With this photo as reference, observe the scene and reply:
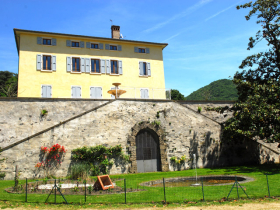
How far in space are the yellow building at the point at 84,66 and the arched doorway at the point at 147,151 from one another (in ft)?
13.8

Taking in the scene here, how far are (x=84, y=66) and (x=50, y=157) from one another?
11.0 m

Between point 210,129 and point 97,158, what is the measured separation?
32.9ft

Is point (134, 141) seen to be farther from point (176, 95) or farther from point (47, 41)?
point (176, 95)

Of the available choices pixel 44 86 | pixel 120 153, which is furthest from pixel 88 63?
pixel 120 153

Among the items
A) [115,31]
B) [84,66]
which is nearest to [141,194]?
[84,66]

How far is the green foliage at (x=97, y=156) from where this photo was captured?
18.4m

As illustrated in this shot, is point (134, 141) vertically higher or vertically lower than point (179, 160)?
higher

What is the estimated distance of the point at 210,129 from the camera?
895 inches

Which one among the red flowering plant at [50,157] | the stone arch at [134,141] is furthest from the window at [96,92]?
the red flowering plant at [50,157]

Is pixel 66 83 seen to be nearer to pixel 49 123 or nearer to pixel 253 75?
pixel 49 123

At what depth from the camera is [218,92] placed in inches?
2298

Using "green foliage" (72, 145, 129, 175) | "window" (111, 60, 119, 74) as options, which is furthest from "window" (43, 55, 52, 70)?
"green foliage" (72, 145, 129, 175)

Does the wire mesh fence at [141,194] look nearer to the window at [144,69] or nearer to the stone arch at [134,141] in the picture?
the stone arch at [134,141]

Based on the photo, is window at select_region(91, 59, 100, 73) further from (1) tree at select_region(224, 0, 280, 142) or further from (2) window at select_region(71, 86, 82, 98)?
(1) tree at select_region(224, 0, 280, 142)
